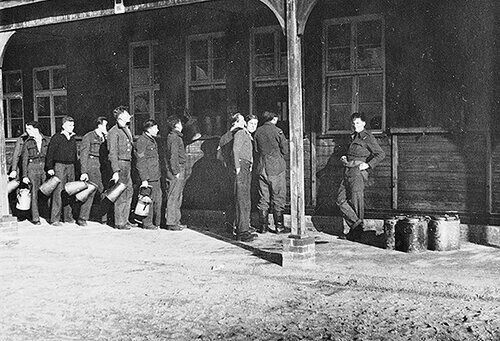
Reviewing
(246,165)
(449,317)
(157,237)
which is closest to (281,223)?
(246,165)

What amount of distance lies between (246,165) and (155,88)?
3738 mm

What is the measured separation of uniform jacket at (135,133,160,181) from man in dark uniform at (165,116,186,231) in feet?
0.94

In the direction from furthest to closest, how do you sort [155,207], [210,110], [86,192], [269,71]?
[210,110] → [86,192] → [155,207] → [269,71]

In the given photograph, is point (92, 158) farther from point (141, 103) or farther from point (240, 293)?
point (240, 293)

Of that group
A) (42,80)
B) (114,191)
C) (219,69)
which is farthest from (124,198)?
(42,80)

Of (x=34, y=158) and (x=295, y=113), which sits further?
(x=34, y=158)

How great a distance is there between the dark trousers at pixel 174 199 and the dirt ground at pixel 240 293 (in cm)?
156

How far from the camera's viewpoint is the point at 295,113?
29.2 feet

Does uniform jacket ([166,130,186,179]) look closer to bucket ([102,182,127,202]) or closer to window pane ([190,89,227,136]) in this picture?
bucket ([102,182,127,202])

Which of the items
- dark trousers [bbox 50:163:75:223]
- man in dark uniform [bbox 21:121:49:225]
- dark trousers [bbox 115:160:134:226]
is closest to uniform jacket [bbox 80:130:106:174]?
dark trousers [bbox 50:163:75:223]

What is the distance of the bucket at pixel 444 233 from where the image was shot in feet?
31.9

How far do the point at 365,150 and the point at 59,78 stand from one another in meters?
7.97

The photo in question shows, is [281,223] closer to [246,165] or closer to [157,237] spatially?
[246,165]

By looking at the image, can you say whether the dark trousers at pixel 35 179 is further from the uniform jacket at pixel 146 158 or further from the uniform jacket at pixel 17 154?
the uniform jacket at pixel 146 158
